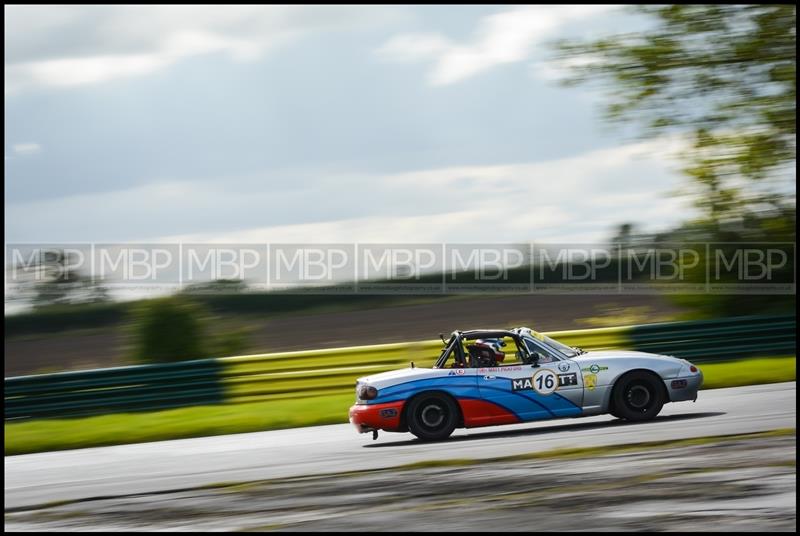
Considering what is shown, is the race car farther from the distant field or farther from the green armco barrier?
the distant field

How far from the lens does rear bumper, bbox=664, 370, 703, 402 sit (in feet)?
35.1

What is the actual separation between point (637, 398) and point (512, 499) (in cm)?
400

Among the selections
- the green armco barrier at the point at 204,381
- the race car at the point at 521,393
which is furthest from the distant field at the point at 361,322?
the race car at the point at 521,393

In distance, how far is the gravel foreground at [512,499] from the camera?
647 centimetres

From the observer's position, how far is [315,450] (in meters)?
10.7

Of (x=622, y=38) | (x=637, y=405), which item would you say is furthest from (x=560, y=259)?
(x=637, y=405)

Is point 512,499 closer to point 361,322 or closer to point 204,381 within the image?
point 204,381

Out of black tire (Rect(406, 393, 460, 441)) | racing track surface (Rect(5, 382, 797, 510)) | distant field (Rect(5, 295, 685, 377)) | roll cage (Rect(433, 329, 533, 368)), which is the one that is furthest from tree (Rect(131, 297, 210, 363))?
black tire (Rect(406, 393, 460, 441))

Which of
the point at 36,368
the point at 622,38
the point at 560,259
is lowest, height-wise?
the point at 36,368

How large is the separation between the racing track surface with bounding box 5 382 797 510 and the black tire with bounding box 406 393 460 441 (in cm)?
17

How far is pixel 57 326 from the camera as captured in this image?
33.0m

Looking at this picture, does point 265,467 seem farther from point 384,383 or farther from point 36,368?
point 36,368

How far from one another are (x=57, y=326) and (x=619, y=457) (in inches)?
1097

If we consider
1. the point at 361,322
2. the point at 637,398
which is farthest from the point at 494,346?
the point at 361,322
